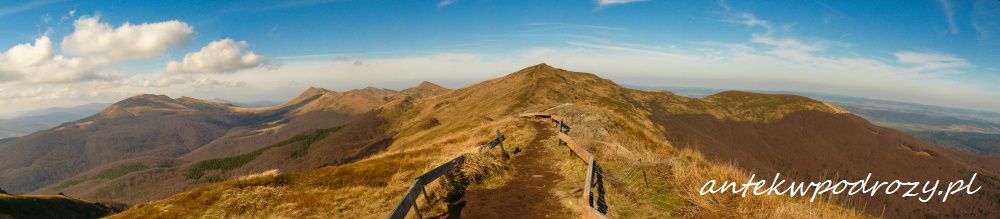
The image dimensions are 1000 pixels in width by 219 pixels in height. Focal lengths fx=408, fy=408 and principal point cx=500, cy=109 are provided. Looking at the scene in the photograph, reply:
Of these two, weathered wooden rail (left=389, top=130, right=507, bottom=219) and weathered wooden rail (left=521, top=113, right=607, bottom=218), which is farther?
weathered wooden rail (left=389, top=130, right=507, bottom=219)

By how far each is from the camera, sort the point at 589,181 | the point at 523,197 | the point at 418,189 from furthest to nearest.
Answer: the point at 523,197 → the point at 418,189 → the point at 589,181

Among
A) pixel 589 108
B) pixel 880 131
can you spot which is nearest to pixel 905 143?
pixel 880 131

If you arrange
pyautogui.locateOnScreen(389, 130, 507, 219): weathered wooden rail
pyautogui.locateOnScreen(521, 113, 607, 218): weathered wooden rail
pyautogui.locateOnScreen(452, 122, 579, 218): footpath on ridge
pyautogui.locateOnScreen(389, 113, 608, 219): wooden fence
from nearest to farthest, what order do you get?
1. pyautogui.locateOnScreen(521, 113, 607, 218): weathered wooden rail
2. pyautogui.locateOnScreen(389, 113, 608, 219): wooden fence
3. pyautogui.locateOnScreen(389, 130, 507, 219): weathered wooden rail
4. pyautogui.locateOnScreen(452, 122, 579, 218): footpath on ridge

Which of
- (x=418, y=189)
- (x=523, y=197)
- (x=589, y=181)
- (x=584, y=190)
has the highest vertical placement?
(x=589, y=181)

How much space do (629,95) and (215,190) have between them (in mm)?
176553

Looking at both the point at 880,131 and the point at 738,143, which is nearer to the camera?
the point at 738,143

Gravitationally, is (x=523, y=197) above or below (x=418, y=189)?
below

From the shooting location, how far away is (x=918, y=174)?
165 metres

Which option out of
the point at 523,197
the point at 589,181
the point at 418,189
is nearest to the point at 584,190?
the point at 589,181

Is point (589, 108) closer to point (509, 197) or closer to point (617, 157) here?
point (617, 157)

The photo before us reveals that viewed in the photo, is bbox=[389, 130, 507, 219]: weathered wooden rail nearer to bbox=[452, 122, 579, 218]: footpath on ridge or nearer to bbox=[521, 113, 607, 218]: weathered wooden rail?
bbox=[452, 122, 579, 218]: footpath on ridge

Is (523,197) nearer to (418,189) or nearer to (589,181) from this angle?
(589,181)

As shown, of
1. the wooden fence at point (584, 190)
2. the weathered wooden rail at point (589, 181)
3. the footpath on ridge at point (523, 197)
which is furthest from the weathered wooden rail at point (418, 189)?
the weathered wooden rail at point (589, 181)

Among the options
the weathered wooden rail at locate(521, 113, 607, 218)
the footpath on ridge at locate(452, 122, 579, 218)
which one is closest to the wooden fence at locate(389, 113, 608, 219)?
the weathered wooden rail at locate(521, 113, 607, 218)
